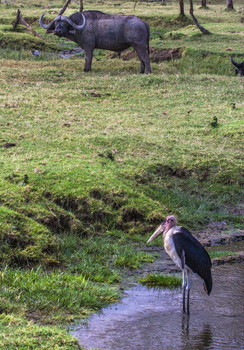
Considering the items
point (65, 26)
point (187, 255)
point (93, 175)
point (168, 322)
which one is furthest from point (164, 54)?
point (168, 322)

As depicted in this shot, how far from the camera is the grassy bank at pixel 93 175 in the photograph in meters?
6.17

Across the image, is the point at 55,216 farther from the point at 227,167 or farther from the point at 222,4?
the point at 222,4

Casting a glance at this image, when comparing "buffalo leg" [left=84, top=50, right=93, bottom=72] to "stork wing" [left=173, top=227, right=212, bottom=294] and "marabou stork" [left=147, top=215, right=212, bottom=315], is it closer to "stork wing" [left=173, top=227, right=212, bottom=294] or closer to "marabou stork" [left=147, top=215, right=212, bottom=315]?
"marabou stork" [left=147, top=215, right=212, bottom=315]

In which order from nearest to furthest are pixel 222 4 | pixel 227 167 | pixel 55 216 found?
1. pixel 55 216
2. pixel 227 167
3. pixel 222 4

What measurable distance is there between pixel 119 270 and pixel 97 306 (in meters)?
1.08

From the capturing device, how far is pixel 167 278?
22.6 ft

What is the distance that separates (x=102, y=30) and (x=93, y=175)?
37.0 ft

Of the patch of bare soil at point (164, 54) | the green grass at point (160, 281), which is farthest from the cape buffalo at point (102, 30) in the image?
the green grass at point (160, 281)

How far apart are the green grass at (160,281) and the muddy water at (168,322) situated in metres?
0.12

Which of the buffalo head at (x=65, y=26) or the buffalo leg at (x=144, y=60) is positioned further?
the buffalo head at (x=65, y=26)

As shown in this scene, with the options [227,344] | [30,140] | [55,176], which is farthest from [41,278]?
[30,140]

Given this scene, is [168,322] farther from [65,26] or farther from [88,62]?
[65,26]

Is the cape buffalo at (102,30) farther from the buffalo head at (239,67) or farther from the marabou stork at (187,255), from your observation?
the marabou stork at (187,255)

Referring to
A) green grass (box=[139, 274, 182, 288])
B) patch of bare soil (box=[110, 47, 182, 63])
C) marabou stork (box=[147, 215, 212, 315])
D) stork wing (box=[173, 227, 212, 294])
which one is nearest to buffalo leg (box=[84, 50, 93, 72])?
patch of bare soil (box=[110, 47, 182, 63])
